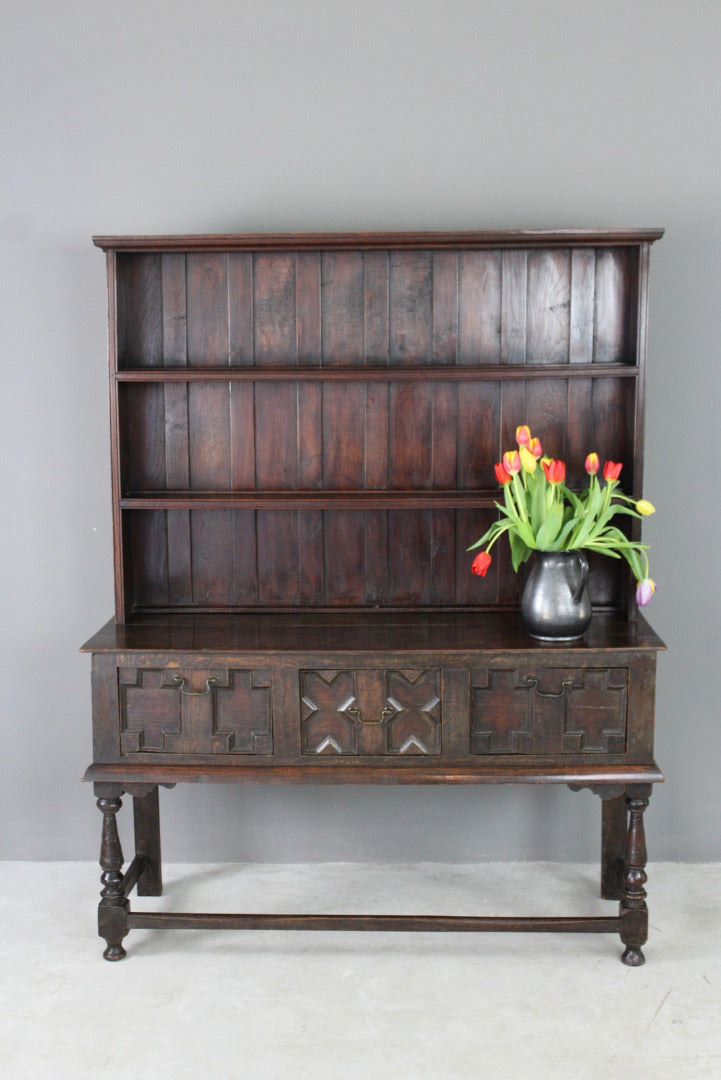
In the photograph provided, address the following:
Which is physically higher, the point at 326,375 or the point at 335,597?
the point at 326,375

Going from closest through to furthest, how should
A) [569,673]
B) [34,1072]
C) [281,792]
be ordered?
[34,1072] < [569,673] < [281,792]

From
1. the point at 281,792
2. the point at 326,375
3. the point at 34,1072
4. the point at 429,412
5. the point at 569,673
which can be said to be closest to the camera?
the point at 34,1072

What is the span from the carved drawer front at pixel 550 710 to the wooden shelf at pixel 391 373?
89cm

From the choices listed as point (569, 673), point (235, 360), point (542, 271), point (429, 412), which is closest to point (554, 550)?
point (569, 673)

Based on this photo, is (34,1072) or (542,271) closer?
(34,1072)

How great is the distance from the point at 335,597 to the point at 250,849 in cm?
100

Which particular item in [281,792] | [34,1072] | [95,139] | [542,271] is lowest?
[34,1072]

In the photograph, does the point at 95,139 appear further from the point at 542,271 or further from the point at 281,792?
the point at 281,792

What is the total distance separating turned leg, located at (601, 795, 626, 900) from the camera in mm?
3516

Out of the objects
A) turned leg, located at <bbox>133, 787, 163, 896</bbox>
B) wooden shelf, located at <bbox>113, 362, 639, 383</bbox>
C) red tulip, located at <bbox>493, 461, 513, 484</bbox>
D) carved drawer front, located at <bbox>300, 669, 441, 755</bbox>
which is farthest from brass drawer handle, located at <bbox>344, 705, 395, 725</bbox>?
wooden shelf, located at <bbox>113, 362, 639, 383</bbox>

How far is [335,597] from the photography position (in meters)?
3.59

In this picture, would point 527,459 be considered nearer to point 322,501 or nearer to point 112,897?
point 322,501

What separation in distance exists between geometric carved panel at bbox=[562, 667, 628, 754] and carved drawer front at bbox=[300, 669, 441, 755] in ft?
1.26

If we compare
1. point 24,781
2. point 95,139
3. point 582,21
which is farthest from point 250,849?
point 582,21
